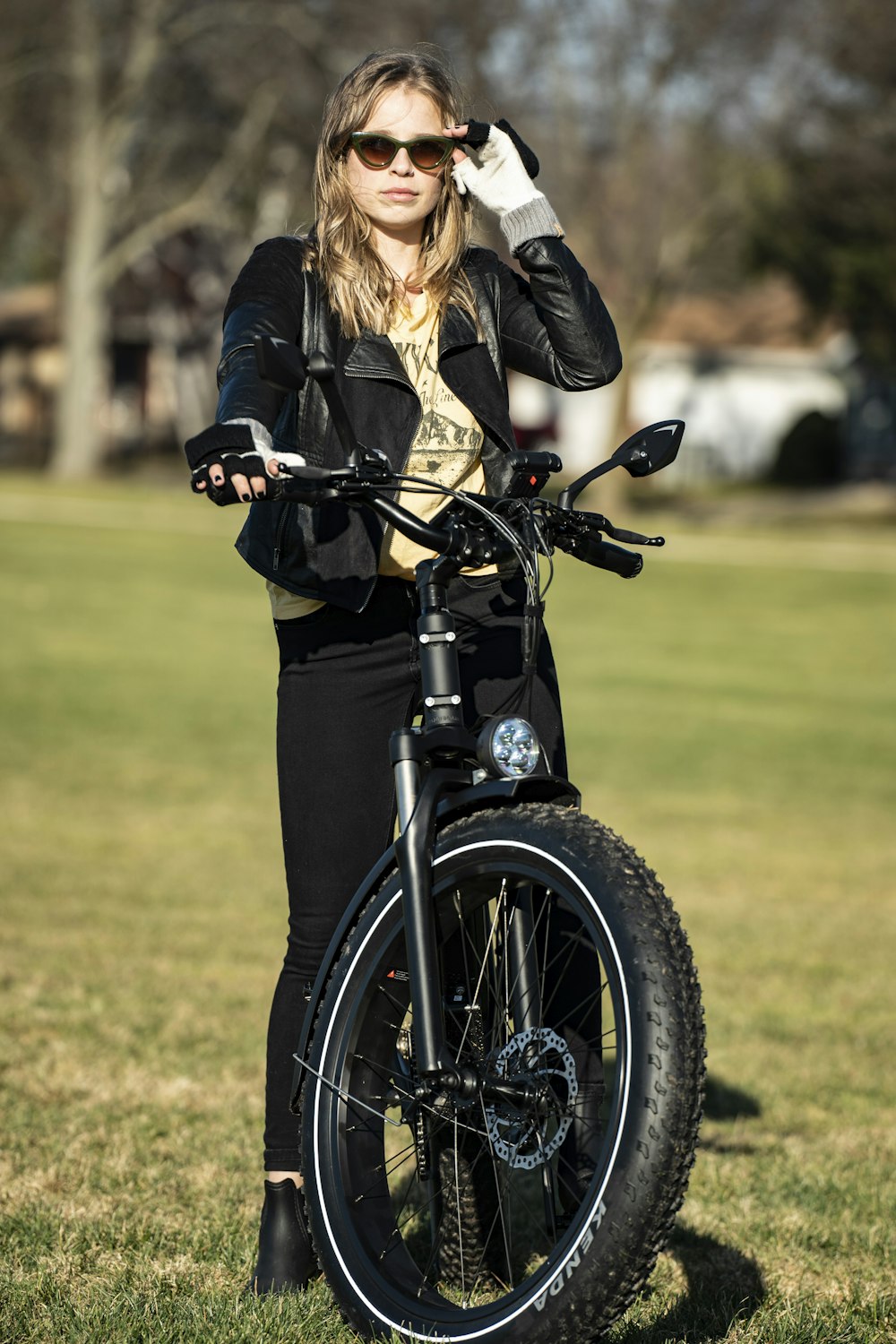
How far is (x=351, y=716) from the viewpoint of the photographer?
3477 mm

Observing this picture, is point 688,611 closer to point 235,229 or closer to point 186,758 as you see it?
point 186,758

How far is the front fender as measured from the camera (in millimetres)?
2979

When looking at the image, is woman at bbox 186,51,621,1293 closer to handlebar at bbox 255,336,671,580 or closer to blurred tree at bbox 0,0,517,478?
handlebar at bbox 255,336,671,580

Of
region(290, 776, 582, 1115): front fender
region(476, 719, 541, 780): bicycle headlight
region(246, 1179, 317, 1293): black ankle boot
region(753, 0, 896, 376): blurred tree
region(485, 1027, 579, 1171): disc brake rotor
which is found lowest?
region(246, 1179, 317, 1293): black ankle boot

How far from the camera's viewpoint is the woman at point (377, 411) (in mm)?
3307

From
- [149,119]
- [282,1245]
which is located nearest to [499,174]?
[282,1245]

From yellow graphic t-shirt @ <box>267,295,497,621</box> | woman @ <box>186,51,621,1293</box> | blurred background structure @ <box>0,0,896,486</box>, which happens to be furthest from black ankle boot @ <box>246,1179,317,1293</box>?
blurred background structure @ <box>0,0,896,486</box>

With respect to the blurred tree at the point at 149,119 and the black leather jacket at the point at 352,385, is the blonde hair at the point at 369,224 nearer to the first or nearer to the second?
the black leather jacket at the point at 352,385

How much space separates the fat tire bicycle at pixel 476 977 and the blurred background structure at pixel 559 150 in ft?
80.0

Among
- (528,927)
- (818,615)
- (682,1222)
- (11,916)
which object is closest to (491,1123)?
(528,927)

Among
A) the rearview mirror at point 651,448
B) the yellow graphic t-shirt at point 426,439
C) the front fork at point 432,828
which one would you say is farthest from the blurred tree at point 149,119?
the front fork at point 432,828

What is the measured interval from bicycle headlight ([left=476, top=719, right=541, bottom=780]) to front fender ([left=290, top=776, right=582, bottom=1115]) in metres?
0.04

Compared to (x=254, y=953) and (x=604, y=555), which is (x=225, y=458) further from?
(x=254, y=953)

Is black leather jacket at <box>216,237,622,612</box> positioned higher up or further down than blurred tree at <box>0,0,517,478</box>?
further down
